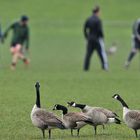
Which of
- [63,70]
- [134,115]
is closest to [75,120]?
[134,115]

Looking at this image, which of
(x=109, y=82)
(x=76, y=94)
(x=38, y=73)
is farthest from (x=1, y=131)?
(x=38, y=73)

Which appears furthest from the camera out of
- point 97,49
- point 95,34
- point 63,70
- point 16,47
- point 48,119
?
point 16,47

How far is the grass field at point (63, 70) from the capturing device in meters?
16.1

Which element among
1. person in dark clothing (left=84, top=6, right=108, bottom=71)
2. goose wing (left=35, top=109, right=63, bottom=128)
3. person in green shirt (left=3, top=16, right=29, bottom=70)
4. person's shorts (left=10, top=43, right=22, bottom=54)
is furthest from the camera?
person's shorts (left=10, top=43, right=22, bottom=54)

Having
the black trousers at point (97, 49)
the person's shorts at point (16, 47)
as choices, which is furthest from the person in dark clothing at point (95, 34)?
the person's shorts at point (16, 47)

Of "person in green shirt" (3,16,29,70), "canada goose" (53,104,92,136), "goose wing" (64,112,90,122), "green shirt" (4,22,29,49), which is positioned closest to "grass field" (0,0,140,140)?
"canada goose" (53,104,92,136)

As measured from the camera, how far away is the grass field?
634 inches

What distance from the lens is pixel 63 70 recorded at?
3331 centimetres

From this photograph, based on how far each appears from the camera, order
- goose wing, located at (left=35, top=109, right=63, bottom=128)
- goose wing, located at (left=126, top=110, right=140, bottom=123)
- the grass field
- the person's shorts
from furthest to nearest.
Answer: the person's shorts → the grass field → goose wing, located at (left=126, top=110, right=140, bottom=123) → goose wing, located at (left=35, top=109, right=63, bottom=128)

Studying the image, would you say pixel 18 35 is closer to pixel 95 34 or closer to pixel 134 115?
pixel 95 34

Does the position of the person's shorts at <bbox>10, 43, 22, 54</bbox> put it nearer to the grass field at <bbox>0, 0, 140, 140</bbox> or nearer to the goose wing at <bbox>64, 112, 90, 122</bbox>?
the grass field at <bbox>0, 0, 140, 140</bbox>

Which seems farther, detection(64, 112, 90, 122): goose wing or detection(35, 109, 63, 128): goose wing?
detection(64, 112, 90, 122): goose wing

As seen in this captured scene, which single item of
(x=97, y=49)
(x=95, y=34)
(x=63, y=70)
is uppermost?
(x=95, y=34)

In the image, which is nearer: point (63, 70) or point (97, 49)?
point (97, 49)
